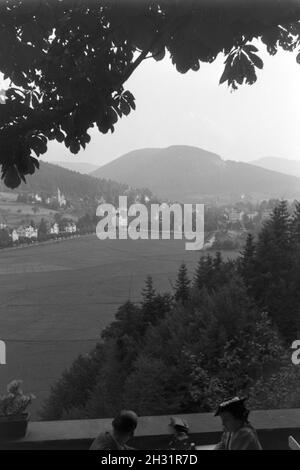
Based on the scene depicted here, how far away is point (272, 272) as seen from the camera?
11805mm

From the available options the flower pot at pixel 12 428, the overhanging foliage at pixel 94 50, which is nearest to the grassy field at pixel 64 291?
the flower pot at pixel 12 428

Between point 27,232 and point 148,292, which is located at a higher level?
point 27,232

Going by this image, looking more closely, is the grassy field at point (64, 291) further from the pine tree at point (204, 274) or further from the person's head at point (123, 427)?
the person's head at point (123, 427)

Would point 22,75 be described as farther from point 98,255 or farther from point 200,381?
point 98,255

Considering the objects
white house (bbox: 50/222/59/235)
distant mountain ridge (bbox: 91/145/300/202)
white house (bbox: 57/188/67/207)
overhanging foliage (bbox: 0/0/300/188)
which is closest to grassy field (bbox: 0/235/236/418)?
white house (bbox: 50/222/59/235)

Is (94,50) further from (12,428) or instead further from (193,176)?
(193,176)

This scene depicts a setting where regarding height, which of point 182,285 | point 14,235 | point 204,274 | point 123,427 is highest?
point 123,427

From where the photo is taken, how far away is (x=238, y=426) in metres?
1.29

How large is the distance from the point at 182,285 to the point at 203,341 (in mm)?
3517

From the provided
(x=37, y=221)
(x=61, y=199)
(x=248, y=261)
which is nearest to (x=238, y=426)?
(x=248, y=261)

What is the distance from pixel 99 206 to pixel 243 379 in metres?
5.54

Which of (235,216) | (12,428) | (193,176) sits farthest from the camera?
(193,176)

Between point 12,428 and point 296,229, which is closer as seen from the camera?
point 12,428

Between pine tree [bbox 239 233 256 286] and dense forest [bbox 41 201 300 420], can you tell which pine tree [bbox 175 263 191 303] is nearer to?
dense forest [bbox 41 201 300 420]
